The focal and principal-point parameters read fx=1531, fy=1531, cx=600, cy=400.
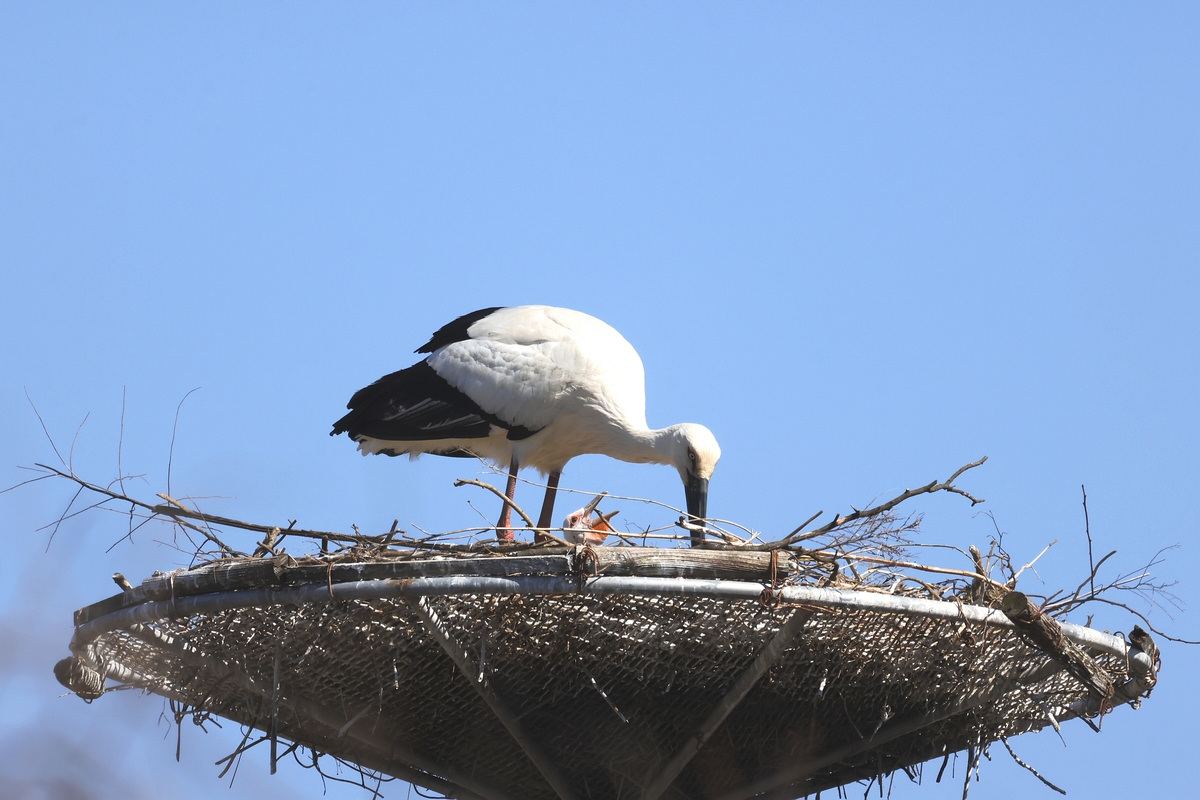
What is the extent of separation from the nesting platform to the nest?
0.01m

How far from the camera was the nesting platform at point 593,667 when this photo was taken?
17.7 feet

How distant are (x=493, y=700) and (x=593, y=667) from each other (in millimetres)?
421

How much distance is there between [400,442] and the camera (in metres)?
8.89

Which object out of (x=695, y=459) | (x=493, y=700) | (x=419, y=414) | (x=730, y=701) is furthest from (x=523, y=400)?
(x=730, y=701)

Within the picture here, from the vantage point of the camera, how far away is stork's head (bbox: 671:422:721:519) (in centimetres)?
809

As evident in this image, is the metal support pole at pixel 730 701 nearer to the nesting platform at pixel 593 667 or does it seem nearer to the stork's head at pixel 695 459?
the nesting platform at pixel 593 667

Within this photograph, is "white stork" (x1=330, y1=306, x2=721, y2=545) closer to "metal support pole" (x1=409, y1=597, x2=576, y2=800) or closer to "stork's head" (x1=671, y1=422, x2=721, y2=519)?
"stork's head" (x1=671, y1=422, x2=721, y2=519)

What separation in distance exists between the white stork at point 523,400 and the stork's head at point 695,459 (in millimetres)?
40

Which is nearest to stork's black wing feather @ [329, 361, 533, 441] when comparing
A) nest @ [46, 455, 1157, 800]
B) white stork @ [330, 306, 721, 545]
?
white stork @ [330, 306, 721, 545]

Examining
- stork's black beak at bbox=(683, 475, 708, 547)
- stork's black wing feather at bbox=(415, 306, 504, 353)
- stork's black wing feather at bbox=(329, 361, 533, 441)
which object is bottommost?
stork's black beak at bbox=(683, 475, 708, 547)

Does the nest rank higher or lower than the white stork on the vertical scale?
lower

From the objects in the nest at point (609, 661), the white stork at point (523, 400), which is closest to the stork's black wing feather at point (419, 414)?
the white stork at point (523, 400)

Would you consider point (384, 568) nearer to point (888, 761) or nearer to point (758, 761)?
point (758, 761)

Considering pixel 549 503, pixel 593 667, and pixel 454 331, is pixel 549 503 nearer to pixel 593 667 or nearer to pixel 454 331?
pixel 454 331
